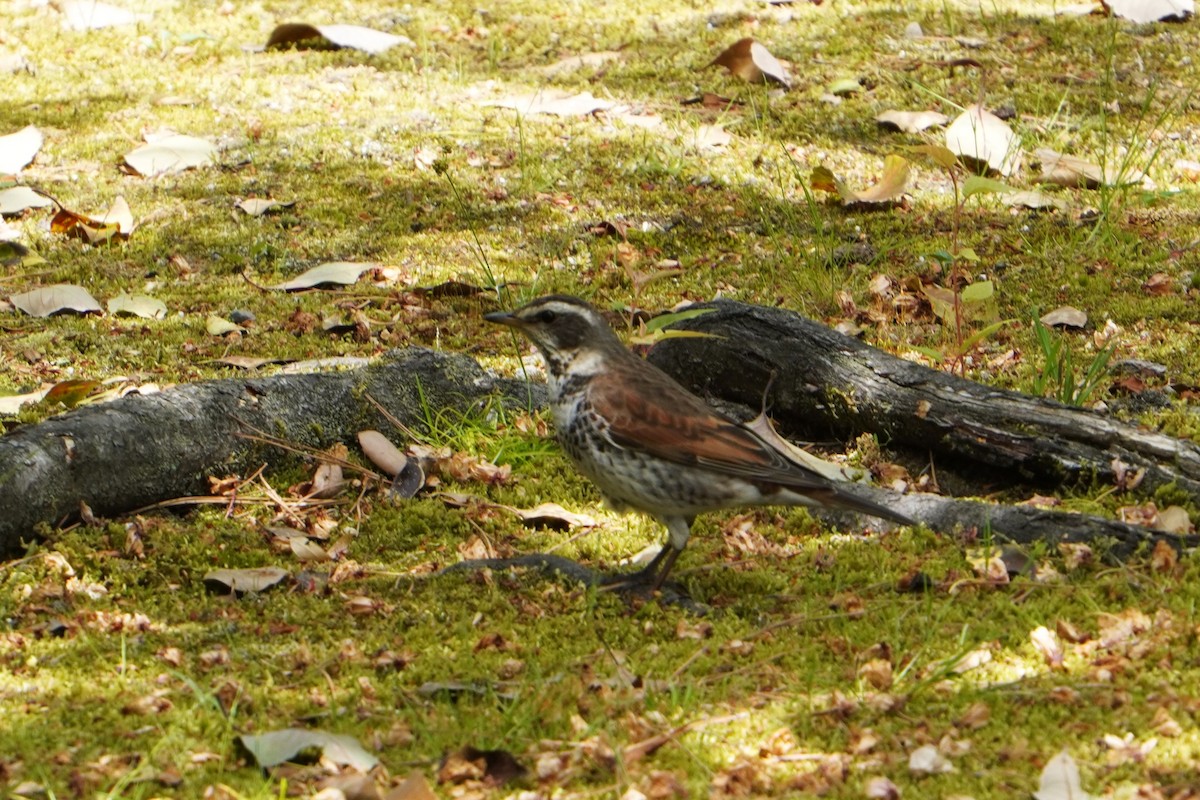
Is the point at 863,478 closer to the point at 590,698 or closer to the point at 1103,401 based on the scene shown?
the point at 1103,401

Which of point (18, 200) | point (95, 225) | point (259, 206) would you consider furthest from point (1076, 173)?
point (18, 200)

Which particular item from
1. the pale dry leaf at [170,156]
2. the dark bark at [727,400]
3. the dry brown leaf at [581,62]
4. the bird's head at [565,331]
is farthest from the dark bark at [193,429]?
the dry brown leaf at [581,62]

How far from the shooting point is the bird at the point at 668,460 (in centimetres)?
541

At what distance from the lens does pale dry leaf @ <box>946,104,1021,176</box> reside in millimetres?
9164

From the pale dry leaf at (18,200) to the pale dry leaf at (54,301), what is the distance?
1358mm

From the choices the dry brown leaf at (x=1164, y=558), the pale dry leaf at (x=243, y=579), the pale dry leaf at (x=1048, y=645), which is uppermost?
the dry brown leaf at (x=1164, y=558)

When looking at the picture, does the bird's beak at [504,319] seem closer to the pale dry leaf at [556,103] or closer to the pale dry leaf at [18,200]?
the pale dry leaf at [18,200]

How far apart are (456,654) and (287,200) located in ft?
17.4

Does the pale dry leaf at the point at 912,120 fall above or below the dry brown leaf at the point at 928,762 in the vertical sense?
below

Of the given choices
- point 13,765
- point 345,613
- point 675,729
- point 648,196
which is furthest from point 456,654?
point 648,196

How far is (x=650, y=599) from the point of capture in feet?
17.2

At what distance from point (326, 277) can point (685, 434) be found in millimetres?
3473

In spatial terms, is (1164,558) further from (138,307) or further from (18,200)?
(18,200)

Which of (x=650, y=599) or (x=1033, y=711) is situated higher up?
(x=1033, y=711)
